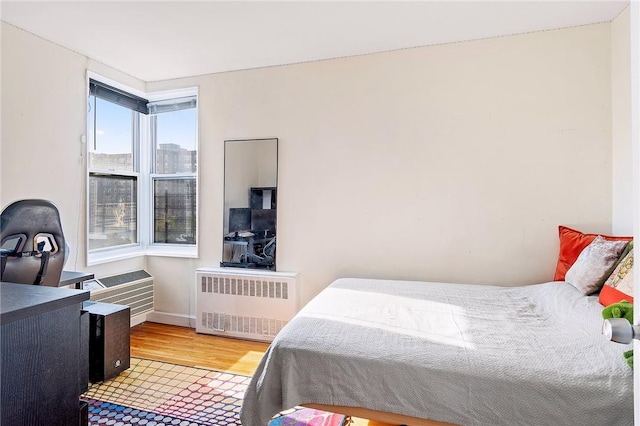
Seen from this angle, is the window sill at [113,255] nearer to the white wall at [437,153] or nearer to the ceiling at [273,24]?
the white wall at [437,153]

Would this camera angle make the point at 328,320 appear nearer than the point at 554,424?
No

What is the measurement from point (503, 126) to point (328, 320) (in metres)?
2.08

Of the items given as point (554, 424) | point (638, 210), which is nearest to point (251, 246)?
point (554, 424)

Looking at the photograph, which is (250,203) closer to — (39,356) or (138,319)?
(138,319)

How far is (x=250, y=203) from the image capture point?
3.43 m

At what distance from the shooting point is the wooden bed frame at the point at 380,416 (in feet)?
4.99

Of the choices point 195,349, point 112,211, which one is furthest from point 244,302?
point 112,211

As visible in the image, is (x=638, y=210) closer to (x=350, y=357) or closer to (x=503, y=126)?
(x=350, y=357)

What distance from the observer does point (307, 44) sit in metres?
2.90

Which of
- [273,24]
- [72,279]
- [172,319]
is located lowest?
[172,319]

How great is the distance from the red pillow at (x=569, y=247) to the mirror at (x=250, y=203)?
2328mm

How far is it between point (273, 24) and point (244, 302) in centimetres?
238

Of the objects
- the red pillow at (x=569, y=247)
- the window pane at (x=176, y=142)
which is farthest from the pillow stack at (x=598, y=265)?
the window pane at (x=176, y=142)

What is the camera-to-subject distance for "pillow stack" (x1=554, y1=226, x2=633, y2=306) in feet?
5.86
